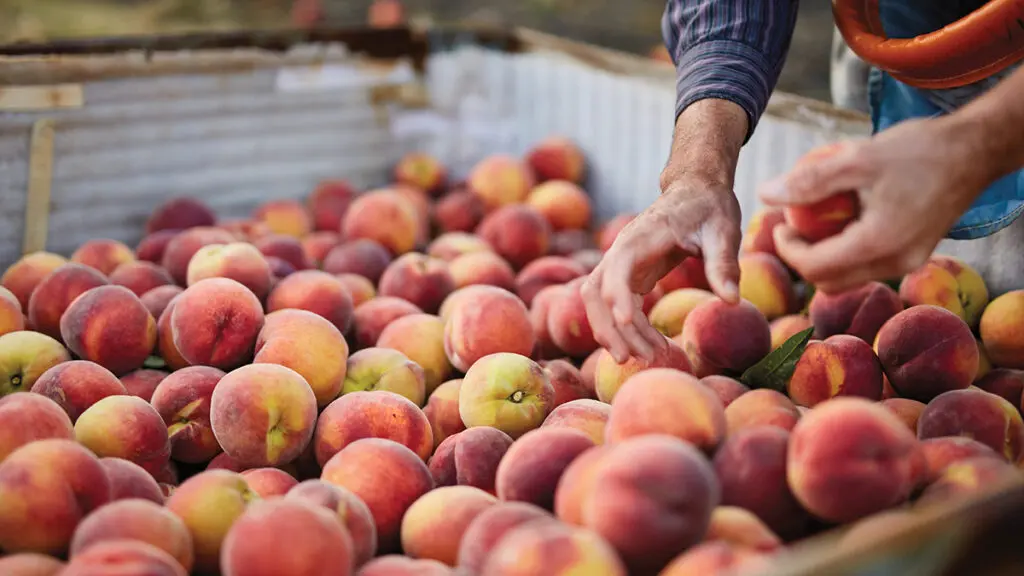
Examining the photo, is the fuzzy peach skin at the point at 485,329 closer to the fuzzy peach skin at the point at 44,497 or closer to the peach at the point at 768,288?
the peach at the point at 768,288

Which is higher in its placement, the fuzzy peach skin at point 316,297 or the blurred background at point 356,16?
the blurred background at point 356,16

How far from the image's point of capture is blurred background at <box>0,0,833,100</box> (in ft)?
15.7

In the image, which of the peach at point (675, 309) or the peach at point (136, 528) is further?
the peach at point (675, 309)

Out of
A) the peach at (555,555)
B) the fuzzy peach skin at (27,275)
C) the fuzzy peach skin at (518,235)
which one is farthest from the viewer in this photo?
the fuzzy peach skin at (518,235)

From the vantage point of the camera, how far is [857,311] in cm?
159

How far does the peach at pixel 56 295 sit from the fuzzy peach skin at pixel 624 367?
97cm

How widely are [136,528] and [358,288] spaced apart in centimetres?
104

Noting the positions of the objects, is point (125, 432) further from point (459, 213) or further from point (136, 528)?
point (459, 213)

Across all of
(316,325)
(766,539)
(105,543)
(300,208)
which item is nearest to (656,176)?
(300,208)

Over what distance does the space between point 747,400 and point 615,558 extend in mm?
440

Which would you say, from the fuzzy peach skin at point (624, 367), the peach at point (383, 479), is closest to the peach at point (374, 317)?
the fuzzy peach skin at point (624, 367)

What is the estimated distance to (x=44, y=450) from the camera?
1036mm

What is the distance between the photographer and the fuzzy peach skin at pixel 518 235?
2.28m

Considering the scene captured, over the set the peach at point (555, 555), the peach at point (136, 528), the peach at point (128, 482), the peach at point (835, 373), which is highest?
the peach at point (555, 555)
